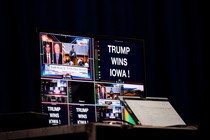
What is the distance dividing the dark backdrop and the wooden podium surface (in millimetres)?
1011

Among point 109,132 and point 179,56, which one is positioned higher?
point 179,56

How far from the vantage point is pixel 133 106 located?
246 centimetres

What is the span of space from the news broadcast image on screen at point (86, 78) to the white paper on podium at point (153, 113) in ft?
0.26

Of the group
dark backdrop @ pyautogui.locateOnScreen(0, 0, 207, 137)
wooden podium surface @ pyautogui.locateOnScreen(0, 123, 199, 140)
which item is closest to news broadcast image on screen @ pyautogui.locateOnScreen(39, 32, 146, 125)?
wooden podium surface @ pyautogui.locateOnScreen(0, 123, 199, 140)

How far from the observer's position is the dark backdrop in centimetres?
315

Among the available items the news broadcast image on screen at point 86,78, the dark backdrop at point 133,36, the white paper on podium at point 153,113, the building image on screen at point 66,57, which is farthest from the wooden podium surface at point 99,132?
the dark backdrop at point 133,36

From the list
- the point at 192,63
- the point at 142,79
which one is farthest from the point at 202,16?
the point at 142,79

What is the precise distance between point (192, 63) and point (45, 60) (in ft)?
5.76

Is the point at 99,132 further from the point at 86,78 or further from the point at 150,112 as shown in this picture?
the point at 86,78

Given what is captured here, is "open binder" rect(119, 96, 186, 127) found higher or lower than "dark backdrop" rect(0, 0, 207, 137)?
lower

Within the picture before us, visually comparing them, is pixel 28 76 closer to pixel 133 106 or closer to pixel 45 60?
pixel 45 60

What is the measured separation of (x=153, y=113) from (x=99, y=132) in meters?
0.56

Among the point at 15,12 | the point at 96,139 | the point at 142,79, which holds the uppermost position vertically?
the point at 15,12

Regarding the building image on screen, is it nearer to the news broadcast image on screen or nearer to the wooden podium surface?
the news broadcast image on screen
